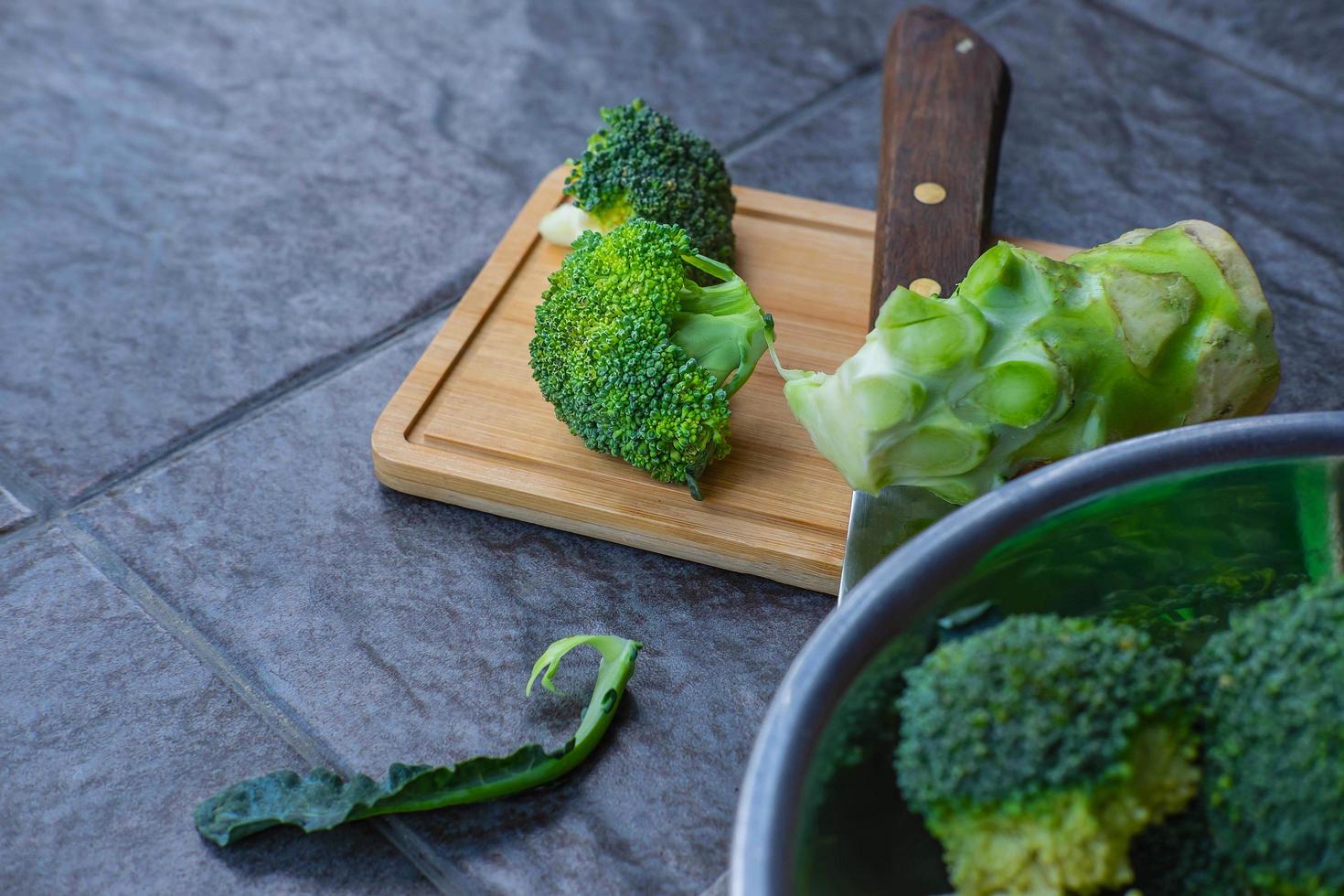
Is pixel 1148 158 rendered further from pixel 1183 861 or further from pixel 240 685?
pixel 240 685

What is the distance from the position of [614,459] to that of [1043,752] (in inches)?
24.1

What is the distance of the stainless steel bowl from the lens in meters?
0.66

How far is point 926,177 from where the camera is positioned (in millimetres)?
1306

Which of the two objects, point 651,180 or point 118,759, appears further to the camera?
point 651,180

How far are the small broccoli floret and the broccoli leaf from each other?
488 mm

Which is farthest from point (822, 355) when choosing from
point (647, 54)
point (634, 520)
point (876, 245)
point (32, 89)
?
point (32, 89)

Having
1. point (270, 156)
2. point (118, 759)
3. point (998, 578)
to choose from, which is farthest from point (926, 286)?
point (270, 156)

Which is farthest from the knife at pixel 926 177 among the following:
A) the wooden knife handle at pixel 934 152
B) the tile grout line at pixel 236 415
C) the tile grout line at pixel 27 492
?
the tile grout line at pixel 27 492

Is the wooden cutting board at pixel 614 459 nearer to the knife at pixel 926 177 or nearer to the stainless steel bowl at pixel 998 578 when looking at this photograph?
the knife at pixel 926 177

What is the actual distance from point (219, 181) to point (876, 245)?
3.04 ft

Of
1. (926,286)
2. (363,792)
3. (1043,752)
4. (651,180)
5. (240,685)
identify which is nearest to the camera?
(1043,752)

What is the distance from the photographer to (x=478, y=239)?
159 centimetres

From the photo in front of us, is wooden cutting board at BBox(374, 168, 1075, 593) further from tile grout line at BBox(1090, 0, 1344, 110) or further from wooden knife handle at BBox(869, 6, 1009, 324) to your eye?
tile grout line at BBox(1090, 0, 1344, 110)

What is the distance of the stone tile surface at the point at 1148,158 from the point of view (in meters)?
1.56
